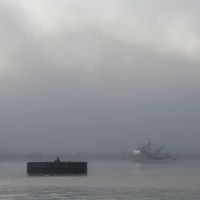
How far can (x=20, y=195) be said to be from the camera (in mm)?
84188

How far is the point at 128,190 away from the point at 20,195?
17598 millimetres

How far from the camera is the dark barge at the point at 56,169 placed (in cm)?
15462

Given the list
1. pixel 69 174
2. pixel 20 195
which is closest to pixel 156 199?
pixel 20 195

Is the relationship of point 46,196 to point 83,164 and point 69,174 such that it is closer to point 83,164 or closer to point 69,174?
point 69,174

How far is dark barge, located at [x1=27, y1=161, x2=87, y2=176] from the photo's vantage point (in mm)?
154625

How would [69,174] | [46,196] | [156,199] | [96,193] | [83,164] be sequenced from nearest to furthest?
[156,199] → [46,196] → [96,193] → [69,174] → [83,164]

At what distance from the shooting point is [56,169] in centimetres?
15562

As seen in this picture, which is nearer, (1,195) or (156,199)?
(156,199)

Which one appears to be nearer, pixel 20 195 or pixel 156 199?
pixel 156 199

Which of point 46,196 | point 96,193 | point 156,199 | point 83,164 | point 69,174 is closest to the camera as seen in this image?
point 156,199

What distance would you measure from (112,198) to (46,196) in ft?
32.2

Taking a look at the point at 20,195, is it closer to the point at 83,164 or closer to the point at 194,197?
the point at 194,197

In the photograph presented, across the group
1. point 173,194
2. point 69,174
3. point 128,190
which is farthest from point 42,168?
point 173,194

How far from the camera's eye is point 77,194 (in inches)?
3401
